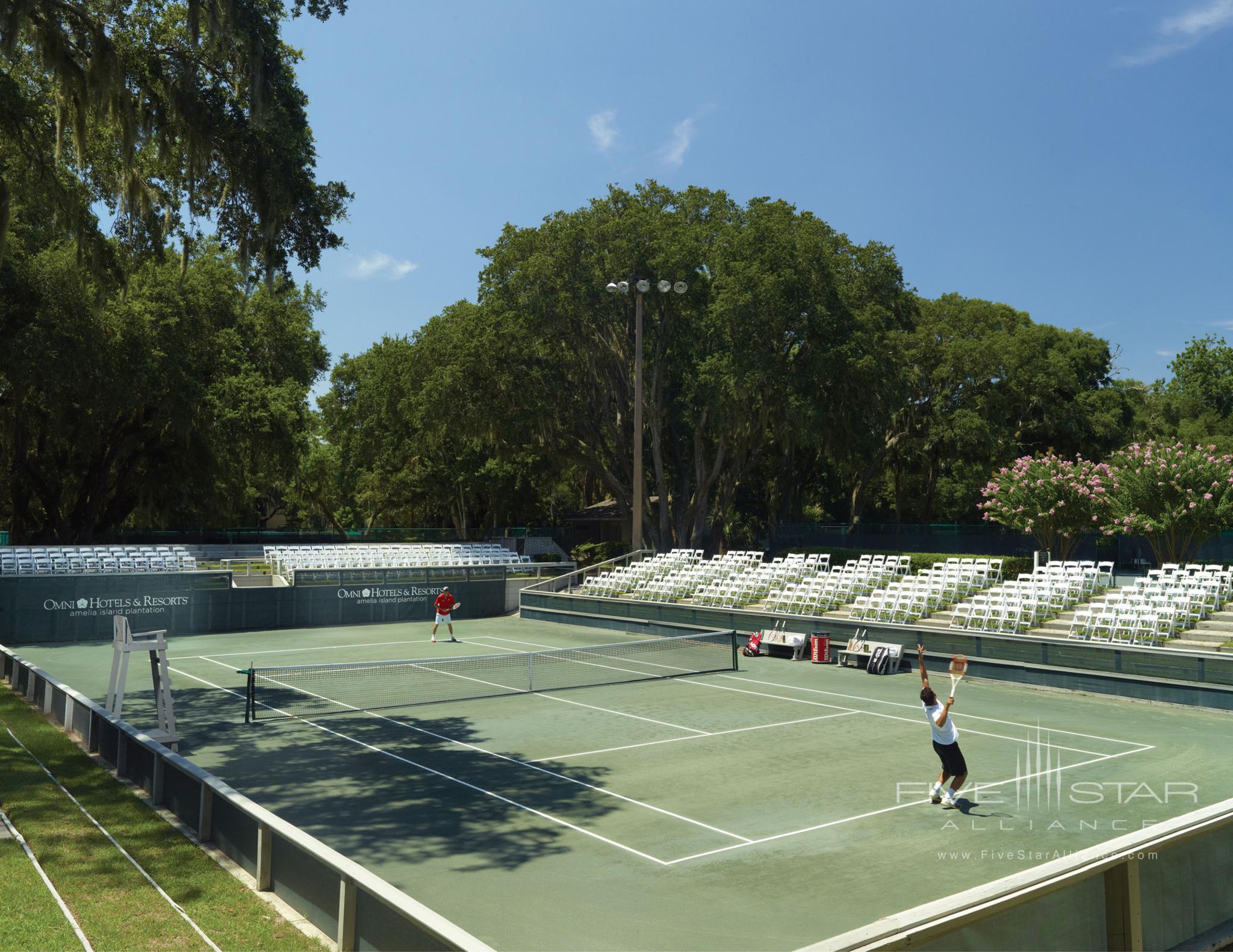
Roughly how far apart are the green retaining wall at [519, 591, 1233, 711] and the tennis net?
2.67 meters

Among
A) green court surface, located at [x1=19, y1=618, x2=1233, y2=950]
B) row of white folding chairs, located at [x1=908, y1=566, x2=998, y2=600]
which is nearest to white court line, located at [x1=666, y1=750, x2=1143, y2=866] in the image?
green court surface, located at [x1=19, y1=618, x2=1233, y2=950]

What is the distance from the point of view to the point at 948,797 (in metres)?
11.8

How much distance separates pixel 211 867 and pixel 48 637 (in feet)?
74.4

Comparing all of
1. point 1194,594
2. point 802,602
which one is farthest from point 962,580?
point 1194,594

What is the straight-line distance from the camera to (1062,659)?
2097 centimetres

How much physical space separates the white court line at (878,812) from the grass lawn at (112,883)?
13.0 feet

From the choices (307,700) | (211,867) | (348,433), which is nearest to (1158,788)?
(211,867)

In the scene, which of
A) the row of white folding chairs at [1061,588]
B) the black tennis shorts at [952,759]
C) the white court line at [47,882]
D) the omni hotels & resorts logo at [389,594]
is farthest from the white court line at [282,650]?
the black tennis shorts at [952,759]

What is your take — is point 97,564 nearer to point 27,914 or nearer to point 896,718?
point 896,718

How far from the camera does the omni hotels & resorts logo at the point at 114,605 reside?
28.9 m

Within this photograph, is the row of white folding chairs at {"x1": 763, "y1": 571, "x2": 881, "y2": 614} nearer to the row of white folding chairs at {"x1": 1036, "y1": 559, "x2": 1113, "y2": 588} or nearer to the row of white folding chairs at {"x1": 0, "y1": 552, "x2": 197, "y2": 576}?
the row of white folding chairs at {"x1": 1036, "y1": 559, "x2": 1113, "y2": 588}

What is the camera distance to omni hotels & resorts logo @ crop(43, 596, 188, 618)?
28906mm

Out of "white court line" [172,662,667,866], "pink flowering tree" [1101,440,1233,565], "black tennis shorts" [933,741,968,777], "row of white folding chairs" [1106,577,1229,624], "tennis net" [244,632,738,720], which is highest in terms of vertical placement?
"pink flowering tree" [1101,440,1233,565]

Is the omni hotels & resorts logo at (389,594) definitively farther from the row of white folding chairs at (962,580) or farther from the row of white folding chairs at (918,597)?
the row of white folding chairs at (962,580)
